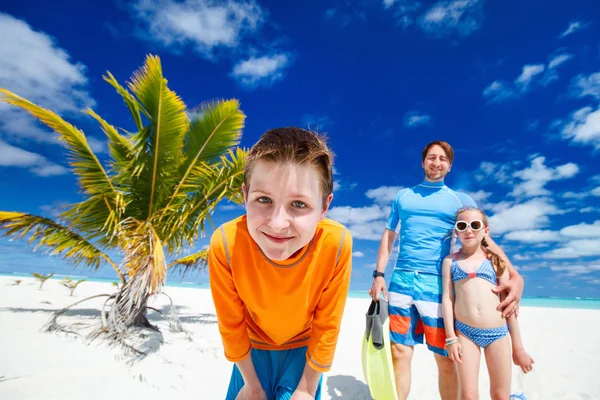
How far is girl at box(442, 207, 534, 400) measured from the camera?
2547 mm

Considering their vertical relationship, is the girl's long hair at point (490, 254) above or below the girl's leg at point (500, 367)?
above

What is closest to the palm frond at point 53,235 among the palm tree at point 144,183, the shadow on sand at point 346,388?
the palm tree at point 144,183

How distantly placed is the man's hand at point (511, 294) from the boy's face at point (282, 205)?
84.9 inches

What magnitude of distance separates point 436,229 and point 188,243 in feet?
17.3

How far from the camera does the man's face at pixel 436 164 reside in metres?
3.32

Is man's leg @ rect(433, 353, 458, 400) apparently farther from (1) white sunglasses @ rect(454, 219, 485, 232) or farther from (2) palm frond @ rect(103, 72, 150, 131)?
(2) palm frond @ rect(103, 72, 150, 131)

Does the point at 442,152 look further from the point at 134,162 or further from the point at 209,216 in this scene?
the point at 134,162

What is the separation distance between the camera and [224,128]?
678cm

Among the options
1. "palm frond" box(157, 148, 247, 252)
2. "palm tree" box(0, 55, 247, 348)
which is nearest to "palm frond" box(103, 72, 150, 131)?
"palm tree" box(0, 55, 247, 348)

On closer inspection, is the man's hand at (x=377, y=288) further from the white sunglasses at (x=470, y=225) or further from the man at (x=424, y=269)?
the white sunglasses at (x=470, y=225)

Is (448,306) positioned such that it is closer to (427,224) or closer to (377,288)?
(377,288)

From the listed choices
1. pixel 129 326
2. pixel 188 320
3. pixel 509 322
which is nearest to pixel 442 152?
pixel 509 322

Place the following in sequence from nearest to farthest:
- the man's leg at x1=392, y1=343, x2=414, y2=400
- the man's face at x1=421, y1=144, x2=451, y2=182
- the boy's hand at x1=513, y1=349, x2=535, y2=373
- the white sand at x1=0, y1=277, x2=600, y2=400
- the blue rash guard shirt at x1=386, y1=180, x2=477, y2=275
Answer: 1. the boy's hand at x1=513, y1=349, x2=535, y2=373
2. the man's leg at x1=392, y1=343, x2=414, y2=400
3. the blue rash guard shirt at x1=386, y1=180, x2=477, y2=275
4. the man's face at x1=421, y1=144, x2=451, y2=182
5. the white sand at x1=0, y1=277, x2=600, y2=400

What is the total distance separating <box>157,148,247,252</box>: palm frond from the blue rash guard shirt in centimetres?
386
